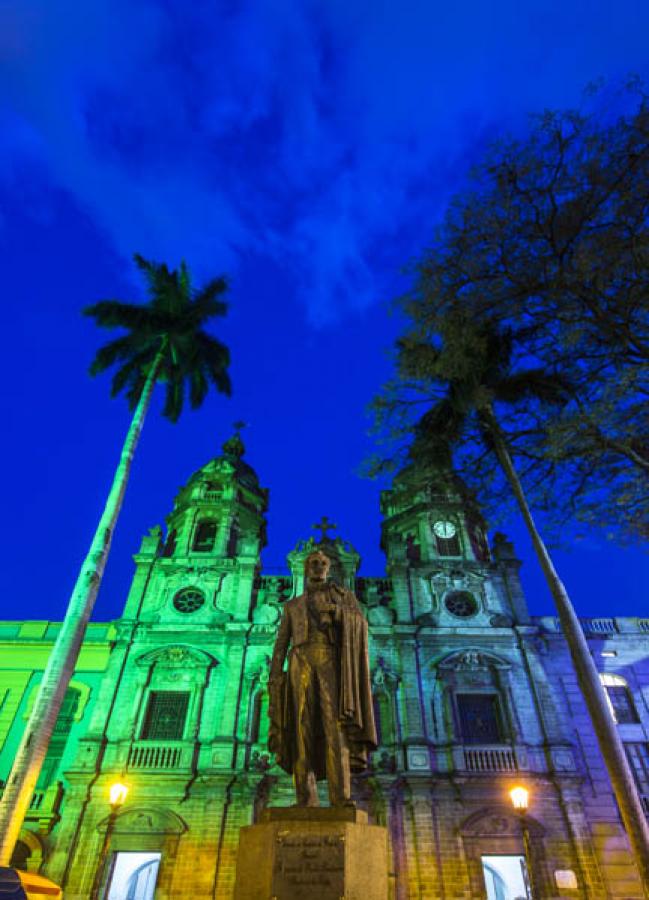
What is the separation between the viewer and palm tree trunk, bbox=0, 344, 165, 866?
12.6 m

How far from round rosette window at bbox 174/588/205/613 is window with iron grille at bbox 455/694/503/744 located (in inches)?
438

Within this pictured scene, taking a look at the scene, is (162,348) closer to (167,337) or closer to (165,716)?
(167,337)

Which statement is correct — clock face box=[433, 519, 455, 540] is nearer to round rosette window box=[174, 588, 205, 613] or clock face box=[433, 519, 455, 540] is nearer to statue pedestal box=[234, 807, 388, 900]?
round rosette window box=[174, 588, 205, 613]

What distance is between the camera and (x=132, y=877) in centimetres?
2070

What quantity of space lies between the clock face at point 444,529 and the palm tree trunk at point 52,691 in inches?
595

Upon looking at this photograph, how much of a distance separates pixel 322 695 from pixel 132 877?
2044 centimetres

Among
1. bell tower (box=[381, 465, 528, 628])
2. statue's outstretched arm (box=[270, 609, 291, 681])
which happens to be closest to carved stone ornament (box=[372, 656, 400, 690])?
bell tower (box=[381, 465, 528, 628])

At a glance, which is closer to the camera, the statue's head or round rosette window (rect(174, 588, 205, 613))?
the statue's head

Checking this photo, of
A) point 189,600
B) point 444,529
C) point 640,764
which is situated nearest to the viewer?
point 640,764

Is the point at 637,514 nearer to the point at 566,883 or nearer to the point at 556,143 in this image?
the point at 556,143

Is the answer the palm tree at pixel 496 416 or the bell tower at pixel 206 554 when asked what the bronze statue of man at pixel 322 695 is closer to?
the palm tree at pixel 496 416

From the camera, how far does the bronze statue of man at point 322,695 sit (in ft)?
20.8

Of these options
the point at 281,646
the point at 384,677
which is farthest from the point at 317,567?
the point at 384,677

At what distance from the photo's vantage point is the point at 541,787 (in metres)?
18.7
